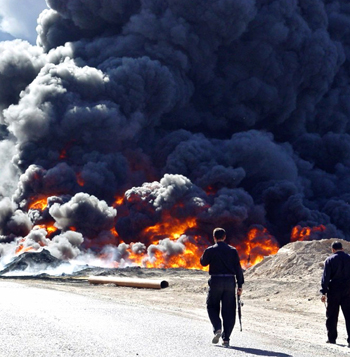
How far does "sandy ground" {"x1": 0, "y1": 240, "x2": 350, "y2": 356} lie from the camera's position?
16.2 meters

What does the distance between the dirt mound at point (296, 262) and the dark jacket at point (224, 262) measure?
21043 mm

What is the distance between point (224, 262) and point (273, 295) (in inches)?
666

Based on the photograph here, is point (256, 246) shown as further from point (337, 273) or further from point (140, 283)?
point (337, 273)

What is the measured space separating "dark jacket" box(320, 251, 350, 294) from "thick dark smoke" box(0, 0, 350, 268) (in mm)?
42549

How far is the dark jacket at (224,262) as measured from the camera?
12.6 m

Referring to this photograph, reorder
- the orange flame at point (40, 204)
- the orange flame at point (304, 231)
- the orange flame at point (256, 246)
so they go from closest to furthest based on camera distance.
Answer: the orange flame at point (256, 246), the orange flame at point (304, 231), the orange flame at point (40, 204)

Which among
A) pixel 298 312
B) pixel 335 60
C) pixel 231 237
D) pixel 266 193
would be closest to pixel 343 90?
pixel 335 60

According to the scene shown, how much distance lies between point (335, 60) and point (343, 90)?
26.4 ft

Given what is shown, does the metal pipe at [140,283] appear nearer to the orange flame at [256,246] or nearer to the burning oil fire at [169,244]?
the burning oil fire at [169,244]

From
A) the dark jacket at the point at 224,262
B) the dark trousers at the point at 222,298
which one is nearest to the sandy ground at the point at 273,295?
the dark trousers at the point at 222,298

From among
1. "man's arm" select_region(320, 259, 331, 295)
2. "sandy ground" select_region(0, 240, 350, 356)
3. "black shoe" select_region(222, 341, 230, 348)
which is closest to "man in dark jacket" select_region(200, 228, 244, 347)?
"black shoe" select_region(222, 341, 230, 348)

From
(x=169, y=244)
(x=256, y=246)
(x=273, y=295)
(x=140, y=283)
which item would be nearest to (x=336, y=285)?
(x=273, y=295)

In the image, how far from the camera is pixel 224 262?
12.6 m

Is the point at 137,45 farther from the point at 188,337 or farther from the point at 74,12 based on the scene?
the point at 188,337
